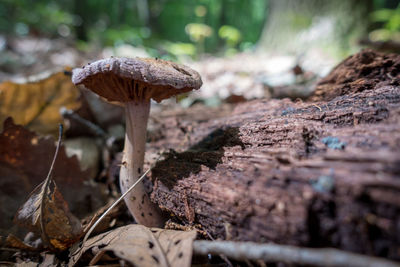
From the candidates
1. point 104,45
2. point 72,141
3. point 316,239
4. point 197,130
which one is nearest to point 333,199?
point 316,239

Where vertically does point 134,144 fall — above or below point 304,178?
above

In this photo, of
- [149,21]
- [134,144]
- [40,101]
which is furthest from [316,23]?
[149,21]

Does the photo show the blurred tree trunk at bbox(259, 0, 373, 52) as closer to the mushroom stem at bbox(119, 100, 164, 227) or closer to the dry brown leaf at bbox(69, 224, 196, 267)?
the mushroom stem at bbox(119, 100, 164, 227)

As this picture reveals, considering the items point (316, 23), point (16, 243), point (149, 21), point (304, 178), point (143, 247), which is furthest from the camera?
point (149, 21)

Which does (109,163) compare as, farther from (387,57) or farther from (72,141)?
(387,57)

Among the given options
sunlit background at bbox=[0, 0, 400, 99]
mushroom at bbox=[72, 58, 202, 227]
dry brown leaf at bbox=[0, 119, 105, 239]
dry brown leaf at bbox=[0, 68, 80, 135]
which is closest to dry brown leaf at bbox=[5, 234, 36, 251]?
dry brown leaf at bbox=[0, 119, 105, 239]

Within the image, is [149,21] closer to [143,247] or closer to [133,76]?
[133,76]

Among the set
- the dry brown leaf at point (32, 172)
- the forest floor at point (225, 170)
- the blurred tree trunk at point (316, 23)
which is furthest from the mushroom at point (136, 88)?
the blurred tree trunk at point (316, 23)
